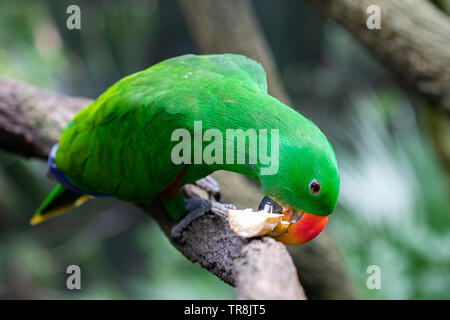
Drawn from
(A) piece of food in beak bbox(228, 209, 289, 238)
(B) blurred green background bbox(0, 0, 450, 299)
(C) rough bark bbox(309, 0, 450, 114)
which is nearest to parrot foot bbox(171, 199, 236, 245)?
(A) piece of food in beak bbox(228, 209, 289, 238)

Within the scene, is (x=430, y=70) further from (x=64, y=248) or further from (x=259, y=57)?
(x=64, y=248)

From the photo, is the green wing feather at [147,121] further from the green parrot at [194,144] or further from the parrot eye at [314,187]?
the parrot eye at [314,187]

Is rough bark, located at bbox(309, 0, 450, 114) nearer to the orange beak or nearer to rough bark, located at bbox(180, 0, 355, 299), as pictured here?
rough bark, located at bbox(180, 0, 355, 299)

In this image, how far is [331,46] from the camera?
24.9ft

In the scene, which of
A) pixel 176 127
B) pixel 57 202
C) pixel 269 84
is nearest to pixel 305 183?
pixel 176 127

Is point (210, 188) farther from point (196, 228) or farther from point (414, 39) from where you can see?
point (414, 39)

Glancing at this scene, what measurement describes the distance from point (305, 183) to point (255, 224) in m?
0.19

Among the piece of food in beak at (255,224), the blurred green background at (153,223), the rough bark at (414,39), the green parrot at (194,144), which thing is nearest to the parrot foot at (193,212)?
the green parrot at (194,144)

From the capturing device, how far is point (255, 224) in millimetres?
1321

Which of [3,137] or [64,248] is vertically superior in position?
[3,137]

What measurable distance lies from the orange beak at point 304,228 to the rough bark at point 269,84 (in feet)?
3.87

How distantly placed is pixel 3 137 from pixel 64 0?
451 cm

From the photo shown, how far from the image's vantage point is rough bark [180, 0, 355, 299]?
2.87m
